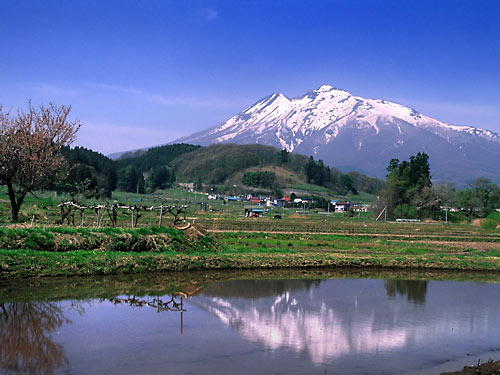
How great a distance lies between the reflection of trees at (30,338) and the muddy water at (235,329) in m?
0.02

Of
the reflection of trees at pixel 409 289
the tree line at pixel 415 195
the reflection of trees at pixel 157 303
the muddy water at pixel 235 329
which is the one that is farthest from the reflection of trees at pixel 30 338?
the tree line at pixel 415 195

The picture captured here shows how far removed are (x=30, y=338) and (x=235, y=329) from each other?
449 centimetres

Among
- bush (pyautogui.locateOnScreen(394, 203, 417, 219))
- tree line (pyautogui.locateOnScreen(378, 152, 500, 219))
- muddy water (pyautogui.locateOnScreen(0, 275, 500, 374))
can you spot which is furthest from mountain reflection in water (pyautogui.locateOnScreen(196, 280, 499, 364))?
tree line (pyautogui.locateOnScreen(378, 152, 500, 219))

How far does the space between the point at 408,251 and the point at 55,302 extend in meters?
24.5

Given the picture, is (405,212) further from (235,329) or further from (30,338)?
(30,338)

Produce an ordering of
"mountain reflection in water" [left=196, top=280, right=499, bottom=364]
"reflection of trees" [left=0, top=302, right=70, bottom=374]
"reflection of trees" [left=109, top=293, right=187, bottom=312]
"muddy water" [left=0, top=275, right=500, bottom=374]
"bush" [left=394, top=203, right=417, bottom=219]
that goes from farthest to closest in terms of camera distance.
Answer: "bush" [left=394, top=203, right=417, bottom=219], "reflection of trees" [left=109, top=293, right=187, bottom=312], "mountain reflection in water" [left=196, top=280, right=499, bottom=364], "muddy water" [left=0, top=275, right=500, bottom=374], "reflection of trees" [left=0, top=302, right=70, bottom=374]

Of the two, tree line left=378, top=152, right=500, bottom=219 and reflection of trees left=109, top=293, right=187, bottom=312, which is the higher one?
tree line left=378, top=152, right=500, bottom=219

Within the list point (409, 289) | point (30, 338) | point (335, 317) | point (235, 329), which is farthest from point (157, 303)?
point (409, 289)

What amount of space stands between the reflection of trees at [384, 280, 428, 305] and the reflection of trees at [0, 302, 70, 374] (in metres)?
11.1

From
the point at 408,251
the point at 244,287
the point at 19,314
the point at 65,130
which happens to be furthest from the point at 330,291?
the point at 65,130

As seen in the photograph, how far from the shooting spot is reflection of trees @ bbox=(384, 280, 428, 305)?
Answer: 59.5 feet

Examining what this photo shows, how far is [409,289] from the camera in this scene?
784 inches

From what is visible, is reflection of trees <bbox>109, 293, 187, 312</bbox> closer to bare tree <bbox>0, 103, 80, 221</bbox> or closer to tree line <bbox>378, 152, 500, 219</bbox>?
bare tree <bbox>0, 103, 80, 221</bbox>

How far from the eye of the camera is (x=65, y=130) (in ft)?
98.2
